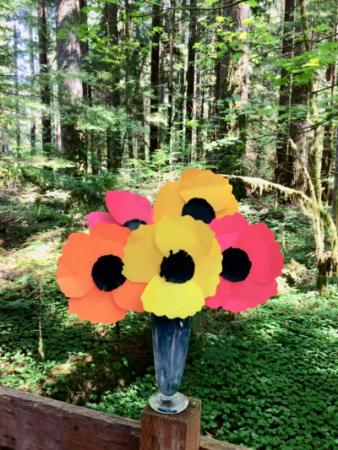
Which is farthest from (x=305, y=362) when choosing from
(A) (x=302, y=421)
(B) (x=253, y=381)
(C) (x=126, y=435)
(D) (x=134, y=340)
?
(C) (x=126, y=435)

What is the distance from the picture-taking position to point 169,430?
39.9 inches

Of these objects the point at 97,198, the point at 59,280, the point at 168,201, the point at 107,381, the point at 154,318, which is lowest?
the point at 107,381

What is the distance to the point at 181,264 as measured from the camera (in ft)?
3.04

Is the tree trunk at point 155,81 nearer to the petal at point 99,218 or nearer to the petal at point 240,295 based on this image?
the petal at point 99,218

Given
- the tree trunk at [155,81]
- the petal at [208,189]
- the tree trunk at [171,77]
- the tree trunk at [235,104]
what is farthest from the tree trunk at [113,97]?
the petal at [208,189]

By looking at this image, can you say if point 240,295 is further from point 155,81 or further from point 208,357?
point 155,81

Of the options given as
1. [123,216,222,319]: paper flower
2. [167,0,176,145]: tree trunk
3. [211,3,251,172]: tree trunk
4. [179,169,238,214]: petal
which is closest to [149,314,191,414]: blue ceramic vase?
[123,216,222,319]: paper flower

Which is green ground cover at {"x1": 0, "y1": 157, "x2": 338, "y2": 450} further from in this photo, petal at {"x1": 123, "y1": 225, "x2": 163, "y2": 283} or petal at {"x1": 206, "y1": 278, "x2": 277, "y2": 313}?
petal at {"x1": 123, "y1": 225, "x2": 163, "y2": 283}

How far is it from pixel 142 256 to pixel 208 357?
358cm

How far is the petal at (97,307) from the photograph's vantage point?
3.21 feet

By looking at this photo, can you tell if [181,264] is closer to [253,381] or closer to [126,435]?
[126,435]

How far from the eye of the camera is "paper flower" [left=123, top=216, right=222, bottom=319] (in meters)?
0.91

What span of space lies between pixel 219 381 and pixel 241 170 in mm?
5325

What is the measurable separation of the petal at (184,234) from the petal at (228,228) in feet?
0.35
